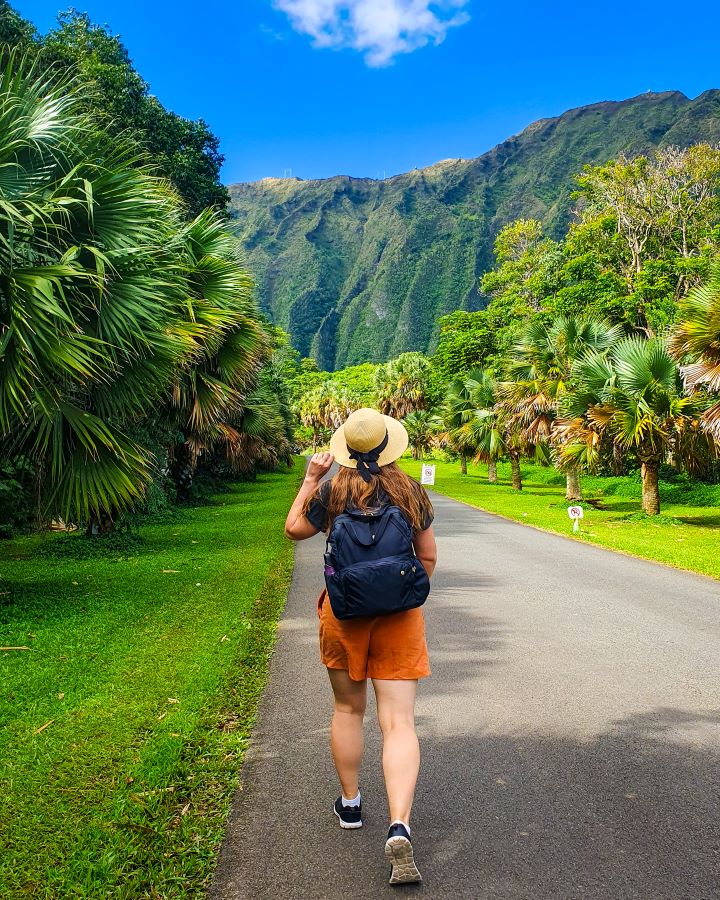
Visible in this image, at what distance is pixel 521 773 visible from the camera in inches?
148

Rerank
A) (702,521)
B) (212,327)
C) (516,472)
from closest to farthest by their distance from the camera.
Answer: (212,327), (702,521), (516,472)

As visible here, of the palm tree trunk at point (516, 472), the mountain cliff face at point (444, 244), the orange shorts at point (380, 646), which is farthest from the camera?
the mountain cliff face at point (444, 244)

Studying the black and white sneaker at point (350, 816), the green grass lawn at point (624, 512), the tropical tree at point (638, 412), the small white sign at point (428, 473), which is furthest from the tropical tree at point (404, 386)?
the black and white sneaker at point (350, 816)

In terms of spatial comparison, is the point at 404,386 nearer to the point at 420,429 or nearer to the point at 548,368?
the point at 420,429

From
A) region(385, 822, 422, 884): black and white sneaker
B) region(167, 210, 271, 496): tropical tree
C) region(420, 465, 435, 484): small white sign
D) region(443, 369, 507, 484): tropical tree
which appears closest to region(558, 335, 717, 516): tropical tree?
region(420, 465, 435, 484): small white sign

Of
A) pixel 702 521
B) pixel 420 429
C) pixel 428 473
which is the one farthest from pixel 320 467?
pixel 420 429

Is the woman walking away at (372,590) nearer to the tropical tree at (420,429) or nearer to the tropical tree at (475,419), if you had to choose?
the tropical tree at (475,419)

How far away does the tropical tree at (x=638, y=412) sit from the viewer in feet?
59.0

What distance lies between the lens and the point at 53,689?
536 centimetres

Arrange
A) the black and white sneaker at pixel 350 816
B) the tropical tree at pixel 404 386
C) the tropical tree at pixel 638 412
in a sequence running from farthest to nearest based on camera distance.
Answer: the tropical tree at pixel 404 386, the tropical tree at pixel 638 412, the black and white sneaker at pixel 350 816

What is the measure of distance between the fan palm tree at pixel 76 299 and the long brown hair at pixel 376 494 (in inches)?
190

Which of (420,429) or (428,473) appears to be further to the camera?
(420,429)

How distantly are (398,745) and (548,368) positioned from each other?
2300 centimetres

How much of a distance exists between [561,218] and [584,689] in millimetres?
126765
